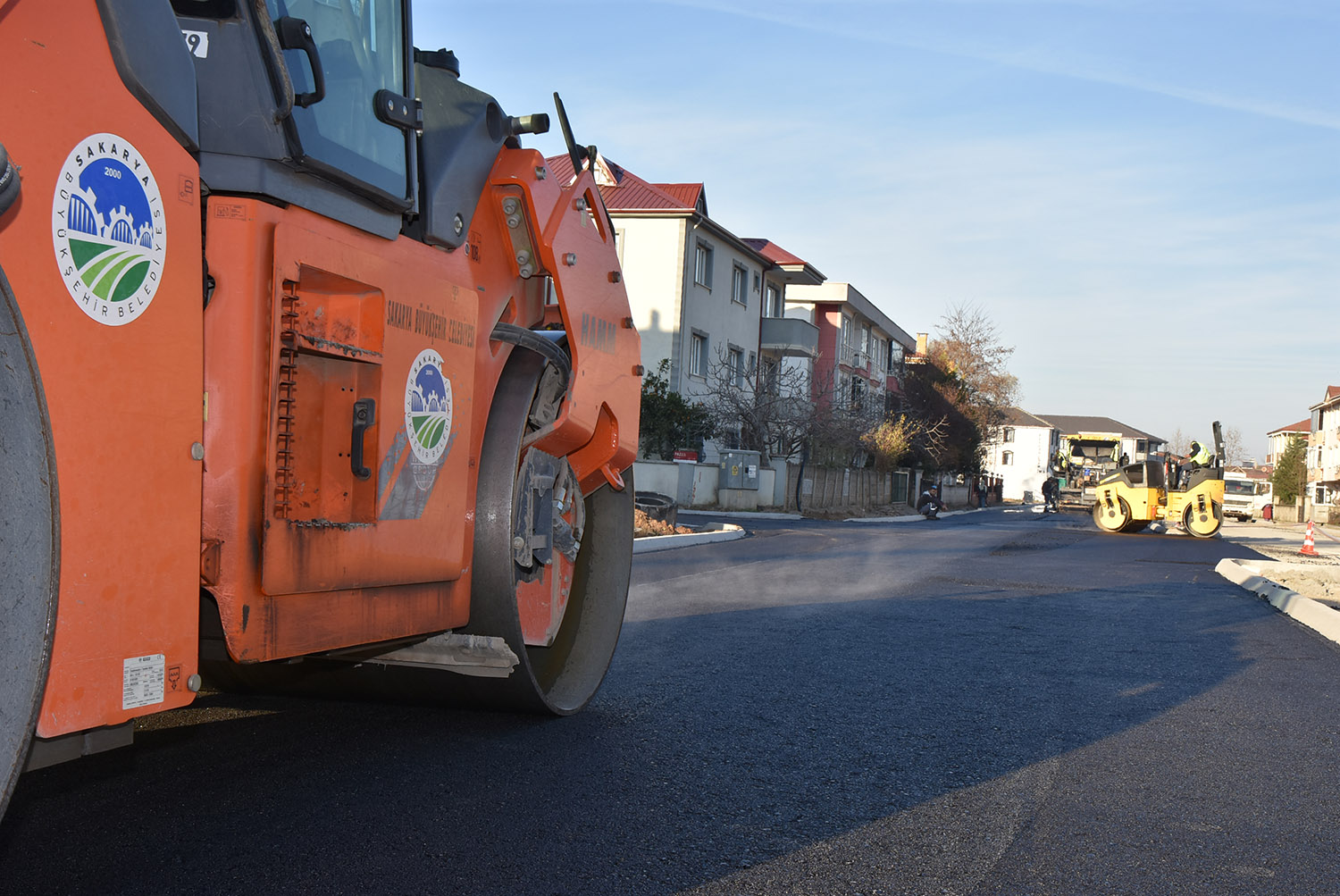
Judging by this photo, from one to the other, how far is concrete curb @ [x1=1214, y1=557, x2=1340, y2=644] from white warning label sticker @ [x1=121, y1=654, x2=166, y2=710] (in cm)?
881

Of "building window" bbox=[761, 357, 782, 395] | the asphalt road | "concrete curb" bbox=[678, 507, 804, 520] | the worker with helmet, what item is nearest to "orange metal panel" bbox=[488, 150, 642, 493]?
the asphalt road

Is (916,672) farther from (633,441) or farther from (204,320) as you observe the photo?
(204,320)

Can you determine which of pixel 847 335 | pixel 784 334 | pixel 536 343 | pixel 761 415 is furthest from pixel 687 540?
pixel 847 335

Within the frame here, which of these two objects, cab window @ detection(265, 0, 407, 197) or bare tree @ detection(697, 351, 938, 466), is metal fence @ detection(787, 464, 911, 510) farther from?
cab window @ detection(265, 0, 407, 197)

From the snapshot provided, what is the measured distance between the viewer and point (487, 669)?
409cm

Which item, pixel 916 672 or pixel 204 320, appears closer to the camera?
pixel 204 320

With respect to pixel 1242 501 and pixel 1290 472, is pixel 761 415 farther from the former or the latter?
pixel 1290 472

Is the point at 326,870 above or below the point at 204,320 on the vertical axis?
below

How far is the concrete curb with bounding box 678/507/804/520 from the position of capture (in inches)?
1094

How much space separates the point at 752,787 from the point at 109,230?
2801mm

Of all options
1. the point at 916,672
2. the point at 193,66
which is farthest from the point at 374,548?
the point at 916,672

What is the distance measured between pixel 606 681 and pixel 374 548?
9.22 feet

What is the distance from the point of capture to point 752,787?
4133 millimetres

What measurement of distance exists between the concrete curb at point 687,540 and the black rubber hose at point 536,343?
9.72 m
